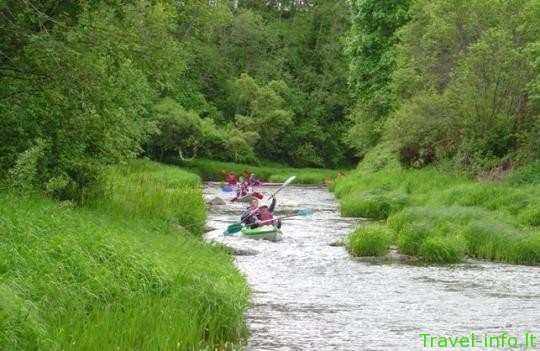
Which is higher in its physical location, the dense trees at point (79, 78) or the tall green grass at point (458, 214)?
the dense trees at point (79, 78)

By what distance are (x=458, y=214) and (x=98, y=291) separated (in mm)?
12896

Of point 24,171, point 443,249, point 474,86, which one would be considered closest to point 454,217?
point 443,249

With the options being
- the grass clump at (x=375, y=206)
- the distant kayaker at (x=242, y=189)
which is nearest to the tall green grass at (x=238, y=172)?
the distant kayaker at (x=242, y=189)

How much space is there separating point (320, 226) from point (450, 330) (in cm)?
1230

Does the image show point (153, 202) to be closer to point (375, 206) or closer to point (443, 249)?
point (443, 249)

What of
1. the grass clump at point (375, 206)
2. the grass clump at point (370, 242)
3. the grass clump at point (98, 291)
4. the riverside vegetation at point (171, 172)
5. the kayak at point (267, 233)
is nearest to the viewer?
the grass clump at point (98, 291)

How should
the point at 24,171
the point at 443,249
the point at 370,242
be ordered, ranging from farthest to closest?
the point at 370,242
the point at 443,249
the point at 24,171

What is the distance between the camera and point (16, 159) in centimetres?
1277

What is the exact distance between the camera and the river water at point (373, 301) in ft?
31.8

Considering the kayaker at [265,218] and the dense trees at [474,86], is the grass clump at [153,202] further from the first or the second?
the dense trees at [474,86]

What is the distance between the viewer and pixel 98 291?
26.3 feet

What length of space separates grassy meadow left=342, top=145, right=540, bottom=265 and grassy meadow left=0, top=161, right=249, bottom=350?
5.63 meters

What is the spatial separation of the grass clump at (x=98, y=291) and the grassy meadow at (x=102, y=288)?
0.04 ft

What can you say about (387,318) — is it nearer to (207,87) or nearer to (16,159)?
(16,159)
